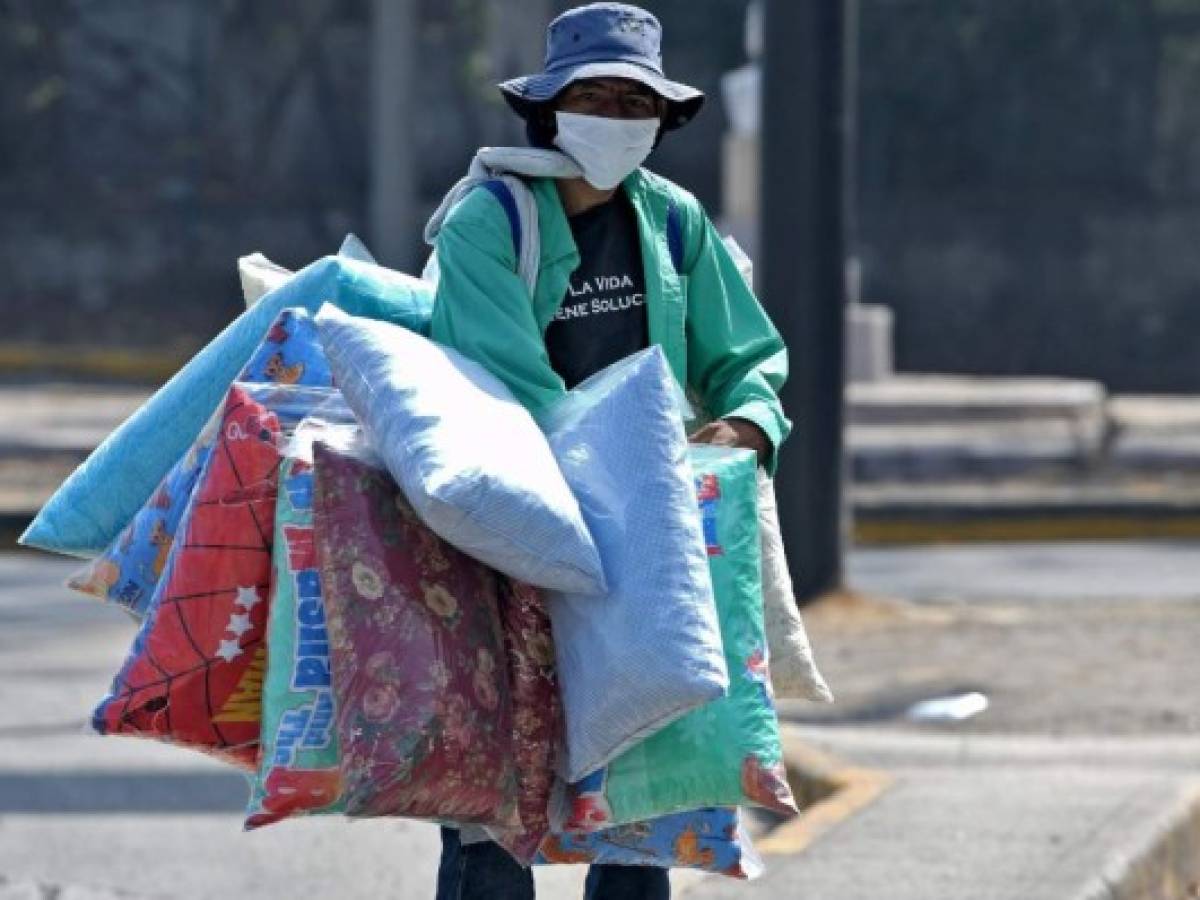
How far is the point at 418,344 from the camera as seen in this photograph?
4098mm

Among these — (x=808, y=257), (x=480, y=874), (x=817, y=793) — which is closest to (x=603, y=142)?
(x=480, y=874)

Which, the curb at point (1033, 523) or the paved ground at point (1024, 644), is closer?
the paved ground at point (1024, 644)

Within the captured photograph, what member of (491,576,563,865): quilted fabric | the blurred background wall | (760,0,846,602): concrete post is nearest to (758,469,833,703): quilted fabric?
(491,576,563,865): quilted fabric

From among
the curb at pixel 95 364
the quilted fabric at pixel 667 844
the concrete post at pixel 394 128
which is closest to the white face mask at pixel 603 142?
the quilted fabric at pixel 667 844

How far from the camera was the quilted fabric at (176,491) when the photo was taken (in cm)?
430

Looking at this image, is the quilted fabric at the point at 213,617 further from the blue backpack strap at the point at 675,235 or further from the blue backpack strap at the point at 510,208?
the blue backpack strap at the point at 675,235

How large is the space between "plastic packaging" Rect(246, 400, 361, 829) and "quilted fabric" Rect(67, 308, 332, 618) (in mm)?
283

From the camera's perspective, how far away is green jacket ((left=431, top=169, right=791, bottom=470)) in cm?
418

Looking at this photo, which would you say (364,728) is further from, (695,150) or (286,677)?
(695,150)

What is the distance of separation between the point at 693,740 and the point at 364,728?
0.46 metres

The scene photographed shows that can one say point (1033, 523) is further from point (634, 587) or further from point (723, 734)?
point (634, 587)

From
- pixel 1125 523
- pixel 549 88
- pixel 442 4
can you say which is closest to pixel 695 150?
pixel 442 4

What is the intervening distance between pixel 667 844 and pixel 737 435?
0.59m

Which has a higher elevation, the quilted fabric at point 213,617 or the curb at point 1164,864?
the quilted fabric at point 213,617
